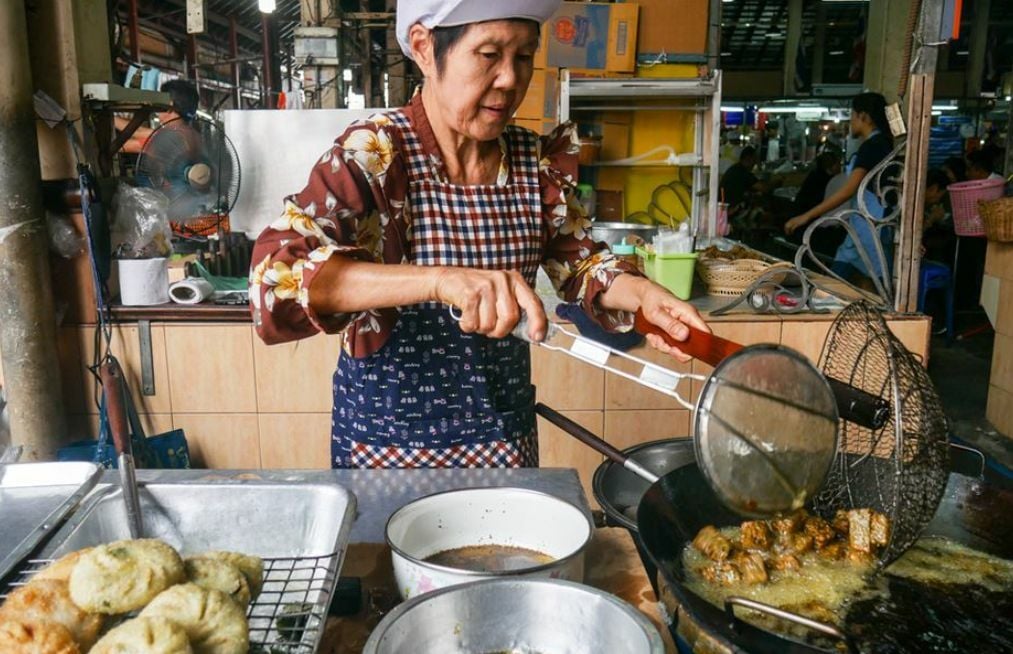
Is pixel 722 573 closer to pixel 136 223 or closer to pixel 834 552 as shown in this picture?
pixel 834 552

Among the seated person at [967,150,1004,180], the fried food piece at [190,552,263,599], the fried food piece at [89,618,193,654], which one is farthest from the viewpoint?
the seated person at [967,150,1004,180]

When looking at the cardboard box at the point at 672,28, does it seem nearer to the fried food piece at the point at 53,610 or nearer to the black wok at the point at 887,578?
the black wok at the point at 887,578

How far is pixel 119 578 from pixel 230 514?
0.38 meters

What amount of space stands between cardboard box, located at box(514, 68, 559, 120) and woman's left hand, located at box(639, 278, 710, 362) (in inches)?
187

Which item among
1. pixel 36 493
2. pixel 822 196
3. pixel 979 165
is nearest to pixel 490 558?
pixel 36 493

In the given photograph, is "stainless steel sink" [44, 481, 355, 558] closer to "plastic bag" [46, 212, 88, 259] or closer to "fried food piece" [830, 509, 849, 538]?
"fried food piece" [830, 509, 849, 538]

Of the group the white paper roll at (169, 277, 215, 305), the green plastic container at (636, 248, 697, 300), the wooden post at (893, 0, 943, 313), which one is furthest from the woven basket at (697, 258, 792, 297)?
the white paper roll at (169, 277, 215, 305)

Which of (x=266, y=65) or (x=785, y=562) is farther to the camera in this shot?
(x=266, y=65)

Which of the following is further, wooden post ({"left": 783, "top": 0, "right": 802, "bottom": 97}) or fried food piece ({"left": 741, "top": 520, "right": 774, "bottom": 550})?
wooden post ({"left": 783, "top": 0, "right": 802, "bottom": 97})

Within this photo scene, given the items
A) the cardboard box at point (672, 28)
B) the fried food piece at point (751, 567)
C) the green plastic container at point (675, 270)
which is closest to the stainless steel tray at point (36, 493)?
the fried food piece at point (751, 567)

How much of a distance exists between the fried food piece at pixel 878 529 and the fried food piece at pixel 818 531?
0.10m

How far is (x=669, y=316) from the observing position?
5.39 feet

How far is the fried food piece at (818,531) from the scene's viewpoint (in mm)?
1879

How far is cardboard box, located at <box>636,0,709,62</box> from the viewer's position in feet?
19.6
